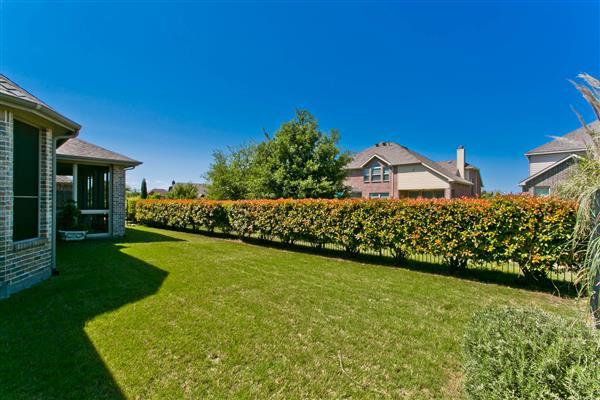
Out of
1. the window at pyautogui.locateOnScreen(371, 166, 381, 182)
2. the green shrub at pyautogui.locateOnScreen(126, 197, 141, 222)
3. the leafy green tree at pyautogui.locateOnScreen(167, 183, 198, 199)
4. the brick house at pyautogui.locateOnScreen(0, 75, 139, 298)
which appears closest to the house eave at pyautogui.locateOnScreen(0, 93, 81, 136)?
the brick house at pyautogui.locateOnScreen(0, 75, 139, 298)

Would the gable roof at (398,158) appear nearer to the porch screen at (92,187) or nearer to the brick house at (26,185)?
the porch screen at (92,187)

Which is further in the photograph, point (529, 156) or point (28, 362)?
point (529, 156)

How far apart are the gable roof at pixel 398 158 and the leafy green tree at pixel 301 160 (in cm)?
Answer: 817

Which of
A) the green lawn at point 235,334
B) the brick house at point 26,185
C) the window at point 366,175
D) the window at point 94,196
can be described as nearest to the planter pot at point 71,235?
the window at point 94,196

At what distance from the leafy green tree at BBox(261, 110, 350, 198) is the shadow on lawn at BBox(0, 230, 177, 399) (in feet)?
33.5

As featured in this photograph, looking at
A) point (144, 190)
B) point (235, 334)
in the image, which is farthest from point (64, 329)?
point (144, 190)

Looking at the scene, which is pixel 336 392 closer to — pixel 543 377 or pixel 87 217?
pixel 543 377

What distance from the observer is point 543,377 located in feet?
4.99

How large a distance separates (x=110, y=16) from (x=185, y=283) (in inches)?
380

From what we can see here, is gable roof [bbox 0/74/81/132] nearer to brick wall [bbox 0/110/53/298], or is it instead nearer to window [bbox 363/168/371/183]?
brick wall [bbox 0/110/53/298]

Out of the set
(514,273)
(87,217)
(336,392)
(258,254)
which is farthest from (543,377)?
(87,217)

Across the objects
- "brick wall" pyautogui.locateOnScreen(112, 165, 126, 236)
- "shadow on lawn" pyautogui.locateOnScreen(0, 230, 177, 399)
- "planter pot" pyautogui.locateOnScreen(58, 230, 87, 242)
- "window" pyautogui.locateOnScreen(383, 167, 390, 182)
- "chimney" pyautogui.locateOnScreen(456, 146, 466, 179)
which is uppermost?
"chimney" pyautogui.locateOnScreen(456, 146, 466, 179)

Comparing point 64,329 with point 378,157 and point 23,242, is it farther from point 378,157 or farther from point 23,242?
point 378,157

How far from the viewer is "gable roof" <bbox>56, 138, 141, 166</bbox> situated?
10.3m
